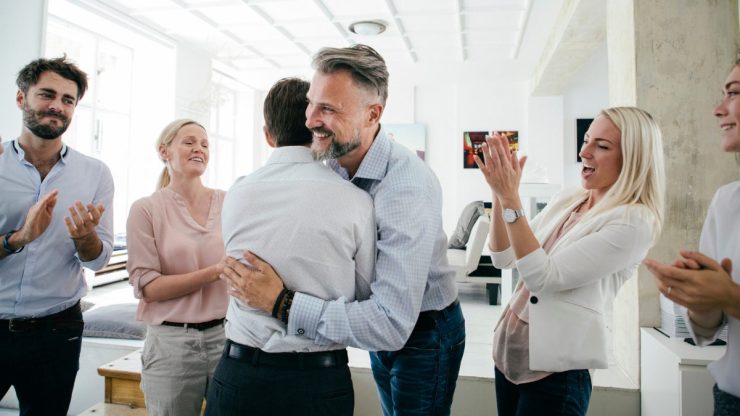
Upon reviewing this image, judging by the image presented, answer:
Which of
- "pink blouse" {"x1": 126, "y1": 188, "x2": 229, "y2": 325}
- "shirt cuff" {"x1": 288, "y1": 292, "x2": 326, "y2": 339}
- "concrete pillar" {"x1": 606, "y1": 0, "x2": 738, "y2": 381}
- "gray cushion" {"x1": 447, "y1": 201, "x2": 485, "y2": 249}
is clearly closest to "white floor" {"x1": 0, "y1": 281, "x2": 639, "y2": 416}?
"concrete pillar" {"x1": 606, "y1": 0, "x2": 738, "y2": 381}

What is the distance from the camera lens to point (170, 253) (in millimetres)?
1725

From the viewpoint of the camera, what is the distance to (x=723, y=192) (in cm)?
112

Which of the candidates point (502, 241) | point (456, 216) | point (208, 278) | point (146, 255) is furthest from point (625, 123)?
point (456, 216)

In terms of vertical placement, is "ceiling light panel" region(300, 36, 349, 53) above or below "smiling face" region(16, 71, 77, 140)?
above

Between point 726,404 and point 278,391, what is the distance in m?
1.02

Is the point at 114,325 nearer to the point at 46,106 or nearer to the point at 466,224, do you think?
the point at 46,106

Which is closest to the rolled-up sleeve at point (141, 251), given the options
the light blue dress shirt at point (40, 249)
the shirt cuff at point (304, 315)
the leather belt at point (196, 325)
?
the leather belt at point (196, 325)

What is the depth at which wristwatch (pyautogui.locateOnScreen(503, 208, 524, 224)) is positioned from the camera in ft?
4.32

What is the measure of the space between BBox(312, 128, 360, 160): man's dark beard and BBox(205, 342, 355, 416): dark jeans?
52 cm

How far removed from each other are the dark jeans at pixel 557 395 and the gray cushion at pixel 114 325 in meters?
2.56

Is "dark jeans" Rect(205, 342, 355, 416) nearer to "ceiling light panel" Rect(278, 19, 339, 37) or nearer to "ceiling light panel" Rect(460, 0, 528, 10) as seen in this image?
"ceiling light panel" Rect(460, 0, 528, 10)

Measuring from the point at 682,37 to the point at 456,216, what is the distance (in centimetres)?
683

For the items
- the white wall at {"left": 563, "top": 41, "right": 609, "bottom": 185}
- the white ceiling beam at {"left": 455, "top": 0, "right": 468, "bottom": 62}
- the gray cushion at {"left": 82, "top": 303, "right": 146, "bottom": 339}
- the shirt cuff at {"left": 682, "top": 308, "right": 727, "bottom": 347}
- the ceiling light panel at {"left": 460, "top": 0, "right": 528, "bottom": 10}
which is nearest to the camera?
the shirt cuff at {"left": 682, "top": 308, "right": 727, "bottom": 347}

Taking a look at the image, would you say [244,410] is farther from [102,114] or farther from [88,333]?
[102,114]
